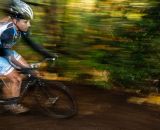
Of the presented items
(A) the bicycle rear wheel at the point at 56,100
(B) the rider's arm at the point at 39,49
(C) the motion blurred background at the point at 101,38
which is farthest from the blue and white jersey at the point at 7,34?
(C) the motion blurred background at the point at 101,38

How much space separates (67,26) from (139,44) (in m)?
1.32

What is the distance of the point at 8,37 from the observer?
5703 mm

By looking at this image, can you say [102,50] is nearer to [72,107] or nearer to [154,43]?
[154,43]

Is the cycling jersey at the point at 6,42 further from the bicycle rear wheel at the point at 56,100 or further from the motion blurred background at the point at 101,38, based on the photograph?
the motion blurred background at the point at 101,38

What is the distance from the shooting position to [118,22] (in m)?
6.80

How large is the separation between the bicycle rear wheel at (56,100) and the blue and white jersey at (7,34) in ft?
2.44

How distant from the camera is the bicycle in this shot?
5.92m

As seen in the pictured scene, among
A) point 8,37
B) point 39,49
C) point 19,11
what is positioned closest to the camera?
point 8,37

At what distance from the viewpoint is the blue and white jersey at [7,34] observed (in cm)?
570

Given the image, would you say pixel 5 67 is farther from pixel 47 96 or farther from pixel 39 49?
pixel 47 96

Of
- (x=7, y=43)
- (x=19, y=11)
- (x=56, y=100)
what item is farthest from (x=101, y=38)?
(x=7, y=43)

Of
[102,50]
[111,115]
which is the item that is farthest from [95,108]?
[102,50]

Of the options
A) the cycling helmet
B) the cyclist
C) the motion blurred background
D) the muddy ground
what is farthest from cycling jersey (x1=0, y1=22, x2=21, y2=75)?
the motion blurred background

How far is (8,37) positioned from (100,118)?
1749mm
